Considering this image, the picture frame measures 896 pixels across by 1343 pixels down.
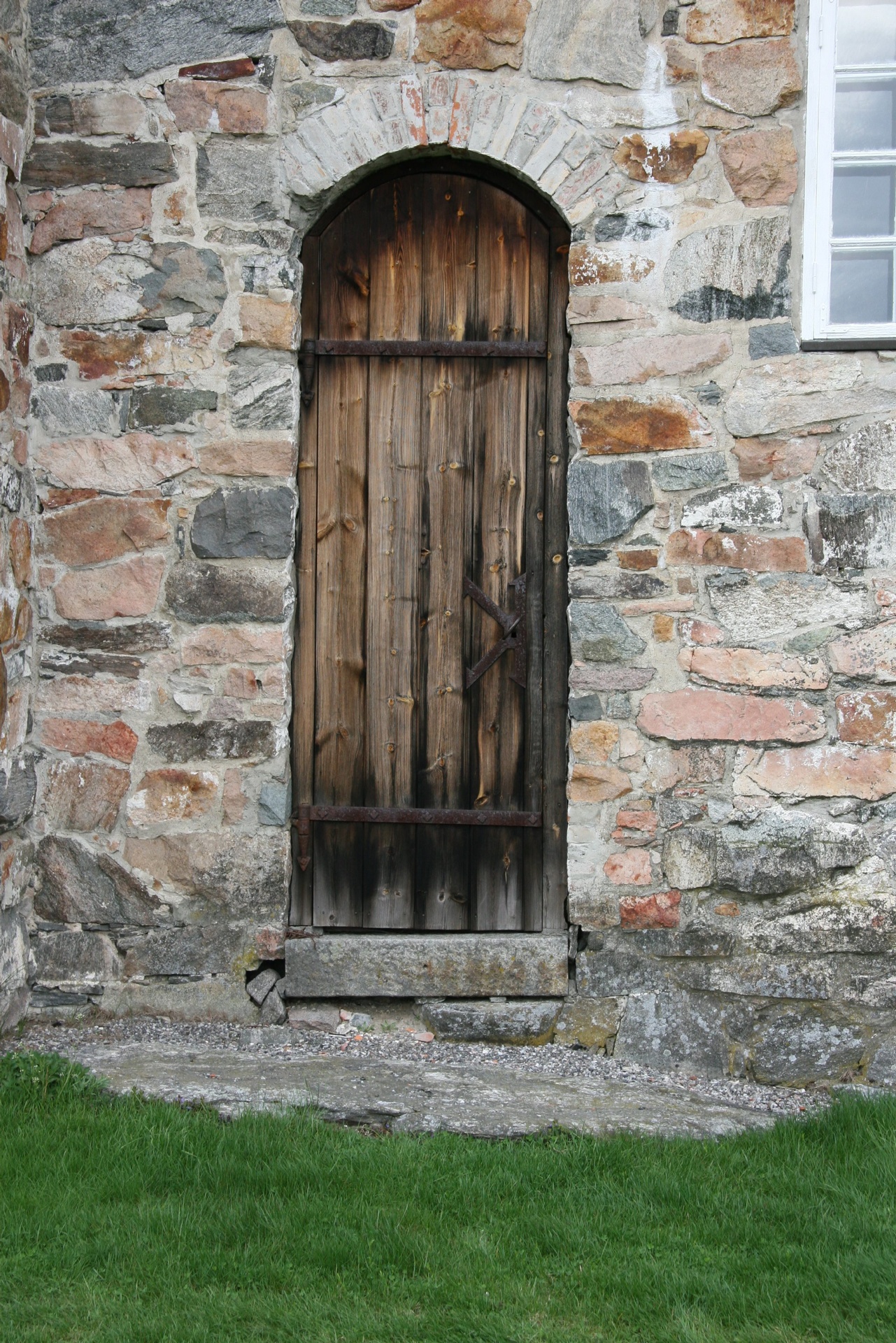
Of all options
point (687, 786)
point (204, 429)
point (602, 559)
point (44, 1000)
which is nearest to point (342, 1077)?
point (44, 1000)

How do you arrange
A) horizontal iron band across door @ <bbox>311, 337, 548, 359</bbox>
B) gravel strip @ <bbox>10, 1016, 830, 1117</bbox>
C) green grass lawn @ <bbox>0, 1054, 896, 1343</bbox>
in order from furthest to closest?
1. horizontal iron band across door @ <bbox>311, 337, 548, 359</bbox>
2. gravel strip @ <bbox>10, 1016, 830, 1117</bbox>
3. green grass lawn @ <bbox>0, 1054, 896, 1343</bbox>

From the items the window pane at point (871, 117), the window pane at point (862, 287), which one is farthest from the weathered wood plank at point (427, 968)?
the window pane at point (871, 117)

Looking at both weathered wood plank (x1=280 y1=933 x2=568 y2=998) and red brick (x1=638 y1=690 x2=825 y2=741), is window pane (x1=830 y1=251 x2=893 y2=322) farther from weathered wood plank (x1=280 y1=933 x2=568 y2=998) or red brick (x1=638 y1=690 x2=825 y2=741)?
weathered wood plank (x1=280 y1=933 x2=568 y2=998)

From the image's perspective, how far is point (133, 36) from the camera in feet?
11.4

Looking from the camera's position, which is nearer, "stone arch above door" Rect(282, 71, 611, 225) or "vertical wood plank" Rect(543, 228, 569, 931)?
"stone arch above door" Rect(282, 71, 611, 225)

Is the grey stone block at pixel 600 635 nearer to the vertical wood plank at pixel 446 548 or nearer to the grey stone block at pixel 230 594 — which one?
the vertical wood plank at pixel 446 548

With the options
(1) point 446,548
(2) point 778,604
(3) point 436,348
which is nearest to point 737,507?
(2) point 778,604

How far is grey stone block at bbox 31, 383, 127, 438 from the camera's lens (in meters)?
3.50

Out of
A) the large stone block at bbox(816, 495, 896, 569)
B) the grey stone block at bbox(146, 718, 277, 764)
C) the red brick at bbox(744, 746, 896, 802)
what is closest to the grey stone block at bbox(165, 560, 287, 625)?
the grey stone block at bbox(146, 718, 277, 764)

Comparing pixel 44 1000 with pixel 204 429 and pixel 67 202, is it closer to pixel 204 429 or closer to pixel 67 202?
pixel 204 429

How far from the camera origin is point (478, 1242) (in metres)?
2.27

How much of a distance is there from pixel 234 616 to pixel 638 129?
189 cm

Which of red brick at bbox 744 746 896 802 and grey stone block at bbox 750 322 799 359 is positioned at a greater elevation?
grey stone block at bbox 750 322 799 359

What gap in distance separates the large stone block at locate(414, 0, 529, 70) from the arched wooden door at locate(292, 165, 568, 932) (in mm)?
326
